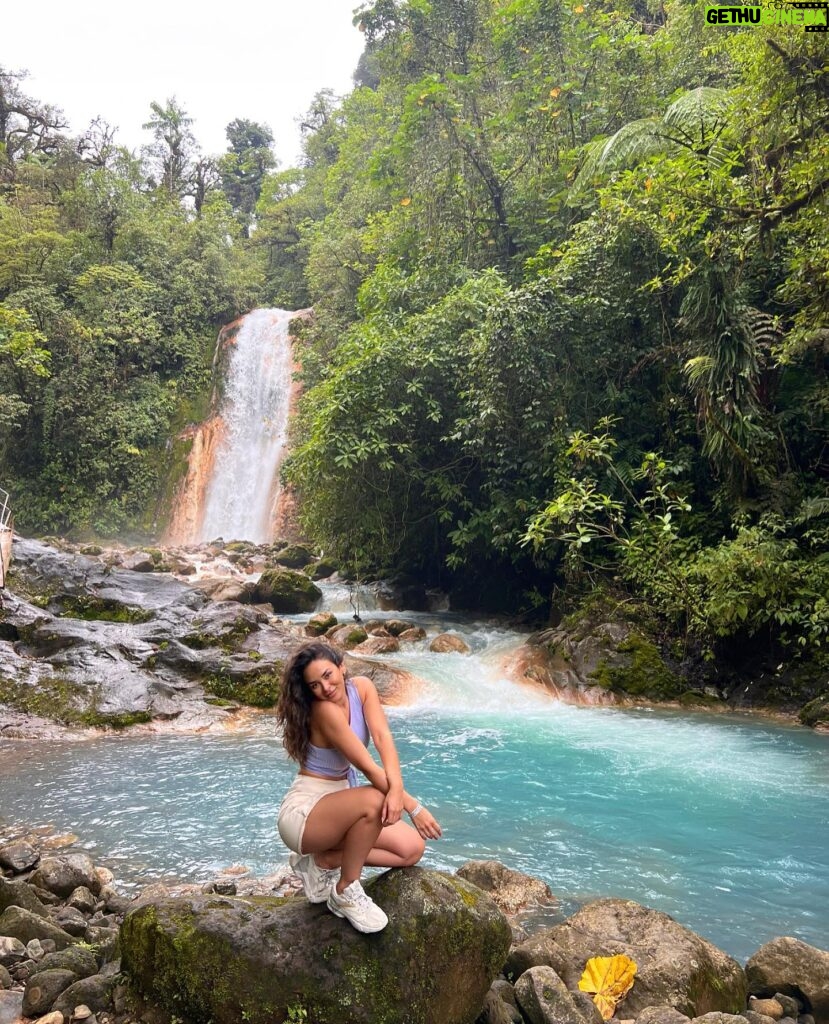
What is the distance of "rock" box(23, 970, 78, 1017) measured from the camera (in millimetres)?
3049

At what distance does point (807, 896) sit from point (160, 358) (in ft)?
93.1

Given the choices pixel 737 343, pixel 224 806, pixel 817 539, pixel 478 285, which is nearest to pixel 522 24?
pixel 478 285

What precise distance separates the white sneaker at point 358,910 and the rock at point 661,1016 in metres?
1.15

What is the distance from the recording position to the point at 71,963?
338cm

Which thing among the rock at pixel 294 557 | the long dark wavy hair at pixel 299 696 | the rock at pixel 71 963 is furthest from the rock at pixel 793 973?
the rock at pixel 294 557

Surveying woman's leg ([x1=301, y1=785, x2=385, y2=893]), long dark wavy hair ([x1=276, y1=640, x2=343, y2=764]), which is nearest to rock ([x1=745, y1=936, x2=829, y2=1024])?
woman's leg ([x1=301, y1=785, x2=385, y2=893])

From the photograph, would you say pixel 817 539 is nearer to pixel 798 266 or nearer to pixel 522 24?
pixel 798 266

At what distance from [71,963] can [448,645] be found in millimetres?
9570

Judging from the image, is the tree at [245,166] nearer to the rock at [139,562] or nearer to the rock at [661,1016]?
the rock at [139,562]

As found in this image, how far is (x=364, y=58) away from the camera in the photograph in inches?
1737

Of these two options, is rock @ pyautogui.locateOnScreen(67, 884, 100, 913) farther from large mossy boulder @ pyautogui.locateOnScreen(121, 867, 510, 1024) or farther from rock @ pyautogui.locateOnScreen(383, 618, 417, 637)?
rock @ pyautogui.locateOnScreen(383, 618, 417, 637)

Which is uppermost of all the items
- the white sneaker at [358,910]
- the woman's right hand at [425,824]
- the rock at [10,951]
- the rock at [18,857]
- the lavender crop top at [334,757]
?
Answer: the lavender crop top at [334,757]

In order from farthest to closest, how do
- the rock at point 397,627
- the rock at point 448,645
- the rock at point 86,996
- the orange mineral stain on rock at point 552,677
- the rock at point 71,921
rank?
1. the rock at point 397,627
2. the rock at point 448,645
3. the orange mineral stain on rock at point 552,677
4. the rock at point 71,921
5. the rock at point 86,996

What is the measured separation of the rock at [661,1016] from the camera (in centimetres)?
296
